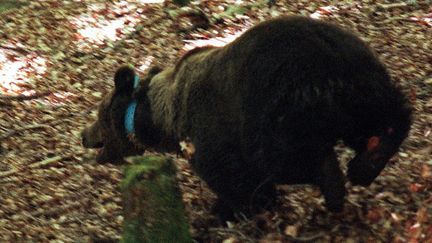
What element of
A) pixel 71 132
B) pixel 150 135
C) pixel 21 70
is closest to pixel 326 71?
pixel 150 135

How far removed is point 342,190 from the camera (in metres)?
4.95

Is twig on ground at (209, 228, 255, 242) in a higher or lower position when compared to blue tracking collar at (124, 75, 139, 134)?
lower

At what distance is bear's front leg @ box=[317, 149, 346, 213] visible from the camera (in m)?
4.80

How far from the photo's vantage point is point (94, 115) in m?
9.12

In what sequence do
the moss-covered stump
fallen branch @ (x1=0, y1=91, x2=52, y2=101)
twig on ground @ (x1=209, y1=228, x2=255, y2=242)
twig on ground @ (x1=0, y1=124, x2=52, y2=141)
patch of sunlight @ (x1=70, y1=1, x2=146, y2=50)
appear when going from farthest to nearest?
patch of sunlight @ (x1=70, y1=1, x2=146, y2=50) < fallen branch @ (x1=0, y1=91, x2=52, y2=101) < twig on ground @ (x1=0, y1=124, x2=52, y2=141) < twig on ground @ (x1=209, y1=228, x2=255, y2=242) < the moss-covered stump

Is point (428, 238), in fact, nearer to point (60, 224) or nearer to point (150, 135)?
point (150, 135)

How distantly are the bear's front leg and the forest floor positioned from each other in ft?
1.14

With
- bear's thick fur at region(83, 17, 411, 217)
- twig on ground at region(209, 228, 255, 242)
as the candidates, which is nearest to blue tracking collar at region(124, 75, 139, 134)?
bear's thick fur at region(83, 17, 411, 217)

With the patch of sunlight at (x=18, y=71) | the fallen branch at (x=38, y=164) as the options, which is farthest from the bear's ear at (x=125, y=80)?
A: the patch of sunlight at (x=18, y=71)

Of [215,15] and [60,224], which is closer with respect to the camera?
[60,224]

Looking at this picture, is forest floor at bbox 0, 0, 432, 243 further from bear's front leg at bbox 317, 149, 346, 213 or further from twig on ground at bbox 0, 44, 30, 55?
bear's front leg at bbox 317, 149, 346, 213

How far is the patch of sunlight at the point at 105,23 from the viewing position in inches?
454

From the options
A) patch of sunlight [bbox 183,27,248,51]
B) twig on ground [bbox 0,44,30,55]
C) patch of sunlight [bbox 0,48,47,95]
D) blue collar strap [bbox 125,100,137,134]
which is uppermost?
blue collar strap [bbox 125,100,137,134]

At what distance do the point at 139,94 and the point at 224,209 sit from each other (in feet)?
5.26
